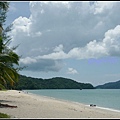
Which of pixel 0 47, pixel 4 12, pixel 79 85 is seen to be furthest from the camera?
pixel 79 85

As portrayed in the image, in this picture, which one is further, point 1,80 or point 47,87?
point 47,87

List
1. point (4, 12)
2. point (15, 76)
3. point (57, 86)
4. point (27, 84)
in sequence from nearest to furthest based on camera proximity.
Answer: point (15, 76), point (4, 12), point (27, 84), point (57, 86)

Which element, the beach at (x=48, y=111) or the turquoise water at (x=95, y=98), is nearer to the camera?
the beach at (x=48, y=111)

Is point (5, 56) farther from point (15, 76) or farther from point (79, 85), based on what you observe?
point (79, 85)

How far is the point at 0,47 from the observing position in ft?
57.6

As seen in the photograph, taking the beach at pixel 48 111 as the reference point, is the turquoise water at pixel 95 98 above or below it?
above

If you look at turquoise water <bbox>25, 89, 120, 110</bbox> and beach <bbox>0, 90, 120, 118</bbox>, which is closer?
beach <bbox>0, 90, 120, 118</bbox>

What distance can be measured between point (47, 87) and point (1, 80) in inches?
6485

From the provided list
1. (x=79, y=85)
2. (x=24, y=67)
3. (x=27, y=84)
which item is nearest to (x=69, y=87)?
(x=79, y=85)

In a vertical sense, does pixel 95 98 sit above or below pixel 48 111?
above

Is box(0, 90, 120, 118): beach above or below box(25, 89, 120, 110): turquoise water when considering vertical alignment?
below

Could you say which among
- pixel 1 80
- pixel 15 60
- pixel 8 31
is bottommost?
pixel 1 80

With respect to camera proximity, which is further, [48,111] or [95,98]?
[95,98]

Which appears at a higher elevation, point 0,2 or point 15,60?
point 0,2
